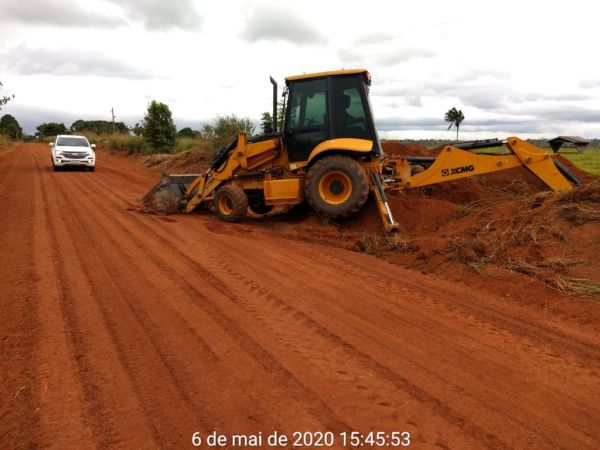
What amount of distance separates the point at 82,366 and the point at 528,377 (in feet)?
10.8

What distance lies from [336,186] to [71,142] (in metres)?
17.8

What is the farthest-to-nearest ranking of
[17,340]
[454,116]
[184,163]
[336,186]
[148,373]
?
[454,116]
[184,163]
[336,186]
[17,340]
[148,373]

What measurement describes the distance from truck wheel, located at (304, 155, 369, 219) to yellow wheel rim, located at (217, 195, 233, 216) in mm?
1938

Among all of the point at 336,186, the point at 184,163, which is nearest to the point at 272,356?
the point at 336,186

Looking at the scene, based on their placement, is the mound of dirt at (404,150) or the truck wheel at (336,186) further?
the mound of dirt at (404,150)

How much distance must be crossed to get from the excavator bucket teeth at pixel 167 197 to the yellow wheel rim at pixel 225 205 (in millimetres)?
1554

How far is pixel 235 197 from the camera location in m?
9.56

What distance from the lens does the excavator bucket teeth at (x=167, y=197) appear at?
10852 mm

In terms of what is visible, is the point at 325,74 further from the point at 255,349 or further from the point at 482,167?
the point at 255,349

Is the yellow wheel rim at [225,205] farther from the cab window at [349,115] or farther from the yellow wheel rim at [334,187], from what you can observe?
the cab window at [349,115]

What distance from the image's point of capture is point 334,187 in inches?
336

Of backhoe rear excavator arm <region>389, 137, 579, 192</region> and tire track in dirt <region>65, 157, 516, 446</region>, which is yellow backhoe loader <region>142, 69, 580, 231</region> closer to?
backhoe rear excavator arm <region>389, 137, 579, 192</region>

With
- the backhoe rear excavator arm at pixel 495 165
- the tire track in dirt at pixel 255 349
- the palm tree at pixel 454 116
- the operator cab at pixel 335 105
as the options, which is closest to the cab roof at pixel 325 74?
the operator cab at pixel 335 105

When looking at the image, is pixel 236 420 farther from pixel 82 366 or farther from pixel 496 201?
pixel 496 201
